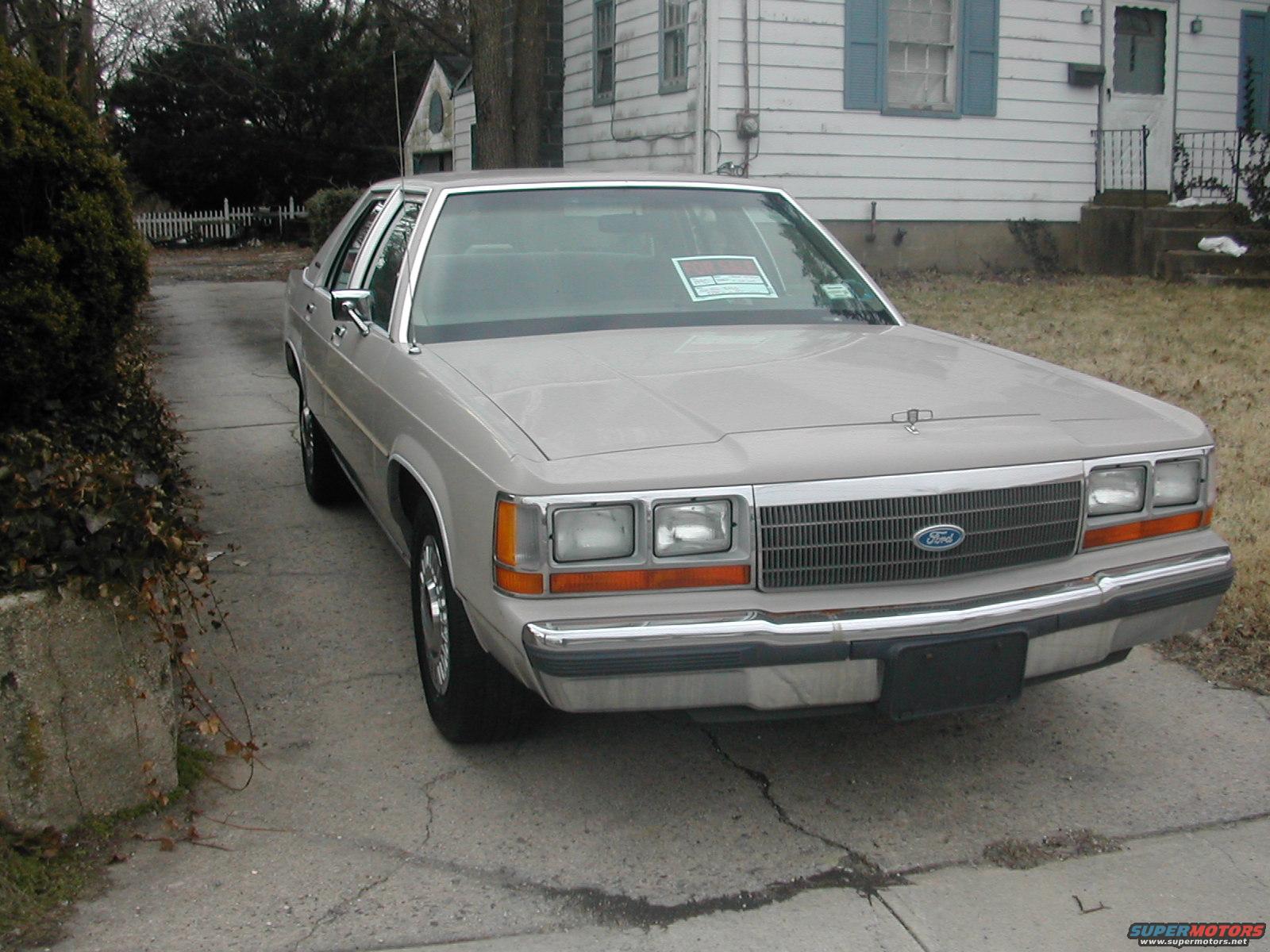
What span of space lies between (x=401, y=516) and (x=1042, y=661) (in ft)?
6.36

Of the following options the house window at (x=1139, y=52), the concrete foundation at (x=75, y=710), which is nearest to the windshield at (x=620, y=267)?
the concrete foundation at (x=75, y=710)

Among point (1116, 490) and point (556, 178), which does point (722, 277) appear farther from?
point (1116, 490)

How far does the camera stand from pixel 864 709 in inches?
118

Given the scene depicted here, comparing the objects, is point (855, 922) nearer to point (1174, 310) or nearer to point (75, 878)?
point (75, 878)

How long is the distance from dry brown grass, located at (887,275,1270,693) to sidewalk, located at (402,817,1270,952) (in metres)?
1.29

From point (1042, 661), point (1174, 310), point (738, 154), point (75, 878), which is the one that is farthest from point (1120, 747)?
point (738, 154)

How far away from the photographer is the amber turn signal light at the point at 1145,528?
324 centimetres

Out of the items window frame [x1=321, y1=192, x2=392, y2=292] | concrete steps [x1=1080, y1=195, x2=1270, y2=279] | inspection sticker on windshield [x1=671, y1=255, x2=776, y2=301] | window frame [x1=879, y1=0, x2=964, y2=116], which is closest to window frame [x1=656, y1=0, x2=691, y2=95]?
window frame [x1=879, y1=0, x2=964, y2=116]

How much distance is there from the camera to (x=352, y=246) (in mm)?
5680

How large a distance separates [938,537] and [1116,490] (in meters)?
0.58

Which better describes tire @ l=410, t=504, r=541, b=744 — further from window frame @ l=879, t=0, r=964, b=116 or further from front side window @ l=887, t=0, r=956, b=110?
front side window @ l=887, t=0, r=956, b=110

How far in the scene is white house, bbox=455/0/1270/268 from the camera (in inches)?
505

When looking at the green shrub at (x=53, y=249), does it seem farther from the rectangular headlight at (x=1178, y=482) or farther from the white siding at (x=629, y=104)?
the white siding at (x=629, y=104)

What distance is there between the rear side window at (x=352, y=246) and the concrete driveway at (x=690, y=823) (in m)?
1.73
